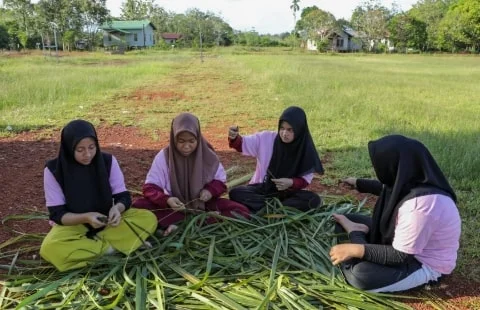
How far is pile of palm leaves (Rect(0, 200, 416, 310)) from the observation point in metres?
2.22

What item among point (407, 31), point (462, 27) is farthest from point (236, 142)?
point (407, 31)

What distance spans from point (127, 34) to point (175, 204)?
5217cm

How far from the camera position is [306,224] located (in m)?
3.12

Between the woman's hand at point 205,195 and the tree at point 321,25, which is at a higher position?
the tree at point 321,25

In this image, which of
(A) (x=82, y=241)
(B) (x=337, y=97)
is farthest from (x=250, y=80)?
(A) (x=82, y=241)

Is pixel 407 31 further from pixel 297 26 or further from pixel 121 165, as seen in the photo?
pixel 121 165

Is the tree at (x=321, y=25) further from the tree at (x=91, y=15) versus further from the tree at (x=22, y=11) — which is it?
the tree at (x=22, y=11)

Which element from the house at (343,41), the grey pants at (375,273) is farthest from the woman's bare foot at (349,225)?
the house at (343,41)

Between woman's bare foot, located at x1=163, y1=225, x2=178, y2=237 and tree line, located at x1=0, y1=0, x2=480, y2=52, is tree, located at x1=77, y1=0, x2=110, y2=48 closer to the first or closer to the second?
tree line, located at x1=0, y1=0, x2=480, y2=52

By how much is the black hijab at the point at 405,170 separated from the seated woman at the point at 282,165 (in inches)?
37.6

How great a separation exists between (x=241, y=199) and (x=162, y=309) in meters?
1.43

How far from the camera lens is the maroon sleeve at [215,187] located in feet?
10.4

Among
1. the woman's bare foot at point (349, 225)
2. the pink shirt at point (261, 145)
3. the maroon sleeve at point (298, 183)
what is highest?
the pink shirt at point (261, 145)

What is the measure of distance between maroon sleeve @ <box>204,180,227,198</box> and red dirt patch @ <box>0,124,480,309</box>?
1094 mm
